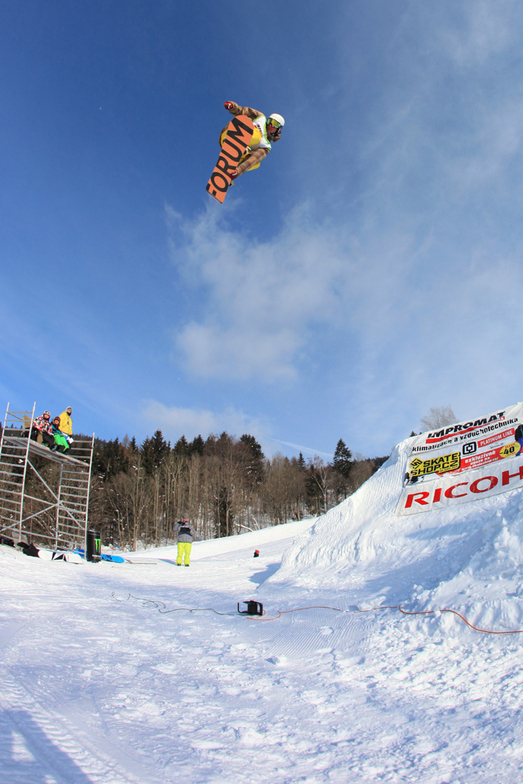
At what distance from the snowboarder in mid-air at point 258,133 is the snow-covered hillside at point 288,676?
7102mm

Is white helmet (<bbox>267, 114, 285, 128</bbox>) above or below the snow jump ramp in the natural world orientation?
above

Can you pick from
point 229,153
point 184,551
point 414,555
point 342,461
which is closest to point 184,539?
point 184,551

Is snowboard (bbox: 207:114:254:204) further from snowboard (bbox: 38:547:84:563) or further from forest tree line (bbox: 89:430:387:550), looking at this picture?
forest tree line (bbox: 89:430:387:550)

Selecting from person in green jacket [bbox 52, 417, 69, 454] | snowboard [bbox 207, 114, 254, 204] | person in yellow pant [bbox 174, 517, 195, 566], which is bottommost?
person in yellow pant [bbox 174, 517, 195, 566]

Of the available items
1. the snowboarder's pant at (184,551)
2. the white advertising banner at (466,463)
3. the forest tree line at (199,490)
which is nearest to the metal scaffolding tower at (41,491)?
the snowboarder's pant at (184,551)

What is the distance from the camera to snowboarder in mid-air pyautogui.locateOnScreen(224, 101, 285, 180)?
7.37m

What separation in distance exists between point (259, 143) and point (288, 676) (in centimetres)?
802

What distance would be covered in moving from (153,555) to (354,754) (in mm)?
18951

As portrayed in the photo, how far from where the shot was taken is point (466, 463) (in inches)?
356

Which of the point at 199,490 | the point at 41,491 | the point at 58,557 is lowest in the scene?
the point at 58,557

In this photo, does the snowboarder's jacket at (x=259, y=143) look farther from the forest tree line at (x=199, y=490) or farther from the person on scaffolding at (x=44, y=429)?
the forest tree line at (x=199, y=490)

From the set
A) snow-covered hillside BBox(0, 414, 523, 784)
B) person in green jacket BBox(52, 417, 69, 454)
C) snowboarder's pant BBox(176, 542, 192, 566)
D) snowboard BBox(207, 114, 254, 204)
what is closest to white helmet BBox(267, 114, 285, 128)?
snowboard BBox(207, 114, 254, 204)

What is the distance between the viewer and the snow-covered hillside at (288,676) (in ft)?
8.37

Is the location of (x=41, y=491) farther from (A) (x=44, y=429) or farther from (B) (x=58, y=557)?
(B) (x=58, y=557)
